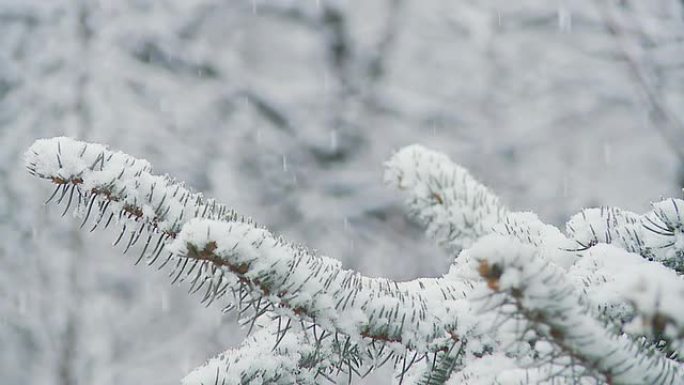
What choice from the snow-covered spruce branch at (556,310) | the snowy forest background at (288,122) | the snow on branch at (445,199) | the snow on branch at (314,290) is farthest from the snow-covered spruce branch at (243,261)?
the snowy forest background at (288,122)

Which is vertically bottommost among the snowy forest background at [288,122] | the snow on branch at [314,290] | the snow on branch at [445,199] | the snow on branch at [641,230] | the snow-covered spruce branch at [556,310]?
the snow-covered spruce branch at [556,310]

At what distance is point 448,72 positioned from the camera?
518 cm

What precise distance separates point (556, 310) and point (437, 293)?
0.25 m

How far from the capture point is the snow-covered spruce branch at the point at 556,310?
39cm

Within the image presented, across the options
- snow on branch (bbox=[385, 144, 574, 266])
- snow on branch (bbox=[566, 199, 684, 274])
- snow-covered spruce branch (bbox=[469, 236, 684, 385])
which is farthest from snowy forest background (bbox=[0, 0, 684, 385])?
snow-covered spruce branch (bbox=[469, 236, 684, 385])

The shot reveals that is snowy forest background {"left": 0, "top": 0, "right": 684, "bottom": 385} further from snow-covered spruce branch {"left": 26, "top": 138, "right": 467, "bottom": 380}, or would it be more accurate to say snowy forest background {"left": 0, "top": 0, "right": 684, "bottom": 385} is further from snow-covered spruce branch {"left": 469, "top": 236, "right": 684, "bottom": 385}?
snow-covered spruce branch {"left": 469, "top": 236, "right": 684, "bottom": 385}

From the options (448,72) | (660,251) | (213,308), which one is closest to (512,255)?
(660,251)

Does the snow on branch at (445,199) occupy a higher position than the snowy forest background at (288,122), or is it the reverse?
the snowy forest background at (288,122)

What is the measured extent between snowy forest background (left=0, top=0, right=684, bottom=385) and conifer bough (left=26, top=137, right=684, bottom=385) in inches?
135

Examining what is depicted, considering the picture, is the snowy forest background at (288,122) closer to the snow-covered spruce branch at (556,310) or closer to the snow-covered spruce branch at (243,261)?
the snow-covered spruce branch at (243,261)

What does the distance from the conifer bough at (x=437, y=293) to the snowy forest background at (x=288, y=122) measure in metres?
3.43

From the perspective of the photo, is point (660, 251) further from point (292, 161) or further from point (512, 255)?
point (292, 161)

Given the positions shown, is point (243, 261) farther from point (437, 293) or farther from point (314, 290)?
point (437, 293)

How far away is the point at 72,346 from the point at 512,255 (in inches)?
165
